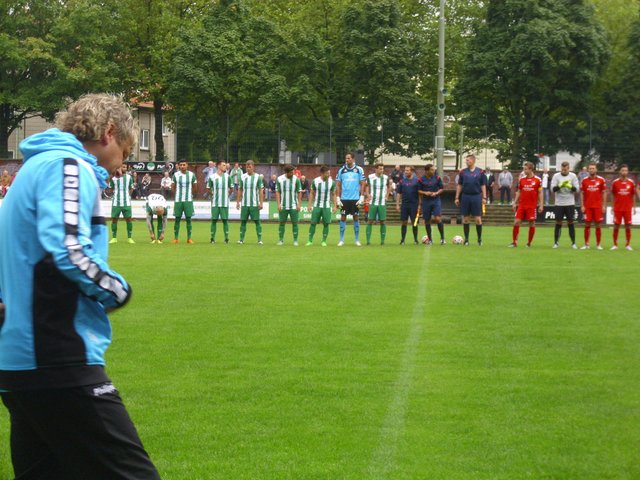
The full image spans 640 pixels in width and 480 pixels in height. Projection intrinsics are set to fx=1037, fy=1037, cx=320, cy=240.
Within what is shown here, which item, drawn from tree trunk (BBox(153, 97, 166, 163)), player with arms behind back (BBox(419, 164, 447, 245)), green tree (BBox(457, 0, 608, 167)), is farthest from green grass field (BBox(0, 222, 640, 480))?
tree trunk (BBox(153, 97, 166, 163))

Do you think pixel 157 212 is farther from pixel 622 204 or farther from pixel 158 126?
pixel 158 126

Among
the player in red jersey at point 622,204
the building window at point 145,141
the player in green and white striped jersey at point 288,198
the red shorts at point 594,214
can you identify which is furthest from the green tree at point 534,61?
the building window at point 145,141

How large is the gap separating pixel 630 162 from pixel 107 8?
105ft

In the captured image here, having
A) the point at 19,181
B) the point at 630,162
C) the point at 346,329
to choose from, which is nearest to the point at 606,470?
the point at 19,181

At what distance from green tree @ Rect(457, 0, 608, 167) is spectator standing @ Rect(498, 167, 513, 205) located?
7.14 meters

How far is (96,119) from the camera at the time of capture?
12.8 feet

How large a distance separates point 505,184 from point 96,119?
41.9 m

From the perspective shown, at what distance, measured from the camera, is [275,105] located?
5525cm

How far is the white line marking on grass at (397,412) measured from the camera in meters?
6.13

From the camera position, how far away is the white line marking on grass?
6.13 meters

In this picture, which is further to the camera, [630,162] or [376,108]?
[376,108]

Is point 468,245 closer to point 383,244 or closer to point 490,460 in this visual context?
point 383,244

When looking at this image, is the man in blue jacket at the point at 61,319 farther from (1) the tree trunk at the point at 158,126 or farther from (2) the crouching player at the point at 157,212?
(1) the tree trunk at the point at 158,126

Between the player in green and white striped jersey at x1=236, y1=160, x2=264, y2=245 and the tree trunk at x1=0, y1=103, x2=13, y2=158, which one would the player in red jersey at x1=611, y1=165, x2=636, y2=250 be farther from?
the tree trunk at x1=0, y1=103, x2=13, y2=158
